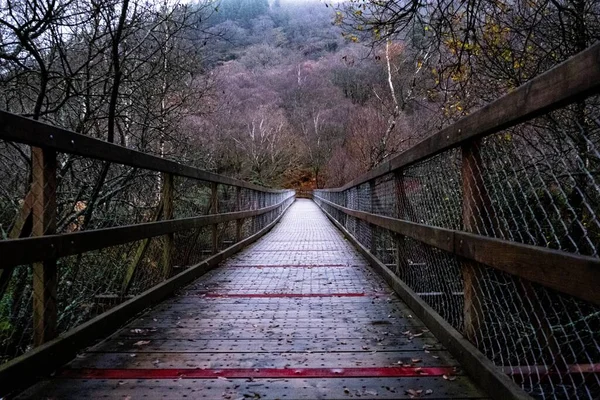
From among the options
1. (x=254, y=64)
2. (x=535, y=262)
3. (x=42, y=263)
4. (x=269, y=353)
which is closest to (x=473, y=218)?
(x=535, y=262)

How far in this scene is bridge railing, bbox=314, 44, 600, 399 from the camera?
1.57 m

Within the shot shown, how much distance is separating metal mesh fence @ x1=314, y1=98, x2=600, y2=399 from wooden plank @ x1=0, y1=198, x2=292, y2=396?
2.12m

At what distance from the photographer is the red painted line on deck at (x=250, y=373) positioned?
2363 mm

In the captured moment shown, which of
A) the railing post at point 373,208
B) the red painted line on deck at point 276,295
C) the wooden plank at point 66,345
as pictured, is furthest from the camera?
the railing post at point 373,208

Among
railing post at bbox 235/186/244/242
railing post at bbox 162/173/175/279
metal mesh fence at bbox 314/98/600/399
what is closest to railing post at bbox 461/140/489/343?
metal mesh fence at bbox 314/98/600/399

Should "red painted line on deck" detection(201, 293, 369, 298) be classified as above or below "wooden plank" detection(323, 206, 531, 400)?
below

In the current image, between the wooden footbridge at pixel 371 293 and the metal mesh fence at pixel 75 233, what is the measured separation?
2 centimetres

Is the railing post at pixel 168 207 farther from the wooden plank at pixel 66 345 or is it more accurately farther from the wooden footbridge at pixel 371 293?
the wooden plank at pixel 66 345

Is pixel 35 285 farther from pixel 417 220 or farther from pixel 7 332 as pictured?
pixel 417 220

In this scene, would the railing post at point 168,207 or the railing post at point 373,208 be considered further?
the railing post at point 373,208

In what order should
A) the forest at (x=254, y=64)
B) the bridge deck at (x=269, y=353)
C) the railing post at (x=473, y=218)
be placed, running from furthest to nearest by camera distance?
the forest at (x=254, y=64)
the railing post at (x=473, y=218)
the bridge deck at (x=269, y=353)

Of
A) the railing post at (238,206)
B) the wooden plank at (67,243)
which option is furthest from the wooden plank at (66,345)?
the railing post at (238,206)

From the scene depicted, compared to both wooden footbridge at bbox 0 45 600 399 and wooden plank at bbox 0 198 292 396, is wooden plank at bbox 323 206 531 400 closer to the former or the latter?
wooden footbridge at bbox 0 45 600 399

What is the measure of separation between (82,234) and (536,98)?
2322 millimetres
